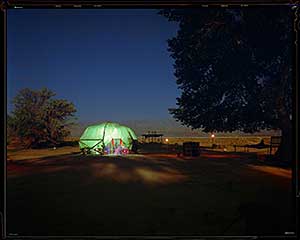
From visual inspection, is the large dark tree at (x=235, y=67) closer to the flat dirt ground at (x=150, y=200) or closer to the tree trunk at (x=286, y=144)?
the tree trunk at (x=286, y=144)

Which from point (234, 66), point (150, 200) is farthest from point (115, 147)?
point (234, 66)


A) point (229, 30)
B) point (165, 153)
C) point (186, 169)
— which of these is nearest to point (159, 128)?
point (165, 153)

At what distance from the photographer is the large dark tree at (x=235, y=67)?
2885mm

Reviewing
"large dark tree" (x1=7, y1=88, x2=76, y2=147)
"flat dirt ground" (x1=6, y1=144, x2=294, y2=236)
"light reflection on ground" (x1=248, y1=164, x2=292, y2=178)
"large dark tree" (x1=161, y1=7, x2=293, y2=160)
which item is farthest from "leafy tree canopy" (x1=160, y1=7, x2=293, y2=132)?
"large dark tree" (x1=7, y1=88, x2=76, y2=147)

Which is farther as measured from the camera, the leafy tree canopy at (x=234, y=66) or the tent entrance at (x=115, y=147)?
the tent entrance at (x=115, y=147)

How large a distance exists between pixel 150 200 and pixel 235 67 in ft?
4.57

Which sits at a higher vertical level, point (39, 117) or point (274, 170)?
point (39, 117)

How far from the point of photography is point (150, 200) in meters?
2.92

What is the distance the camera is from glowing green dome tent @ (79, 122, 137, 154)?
301 centimetres

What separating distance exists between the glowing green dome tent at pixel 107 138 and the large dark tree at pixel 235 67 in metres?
0.47

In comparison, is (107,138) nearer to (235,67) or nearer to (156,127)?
(156,127)

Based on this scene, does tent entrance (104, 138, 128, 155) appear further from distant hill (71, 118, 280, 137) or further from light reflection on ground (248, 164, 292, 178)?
light reflection on ground (248, 164, 292, 178)

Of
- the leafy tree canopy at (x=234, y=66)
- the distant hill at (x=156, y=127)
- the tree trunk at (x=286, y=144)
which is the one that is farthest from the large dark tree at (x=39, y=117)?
the tree trunk at (x=286, y=144)

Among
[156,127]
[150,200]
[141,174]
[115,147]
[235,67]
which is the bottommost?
[150,200]
